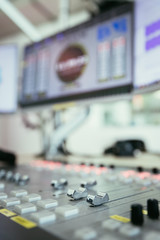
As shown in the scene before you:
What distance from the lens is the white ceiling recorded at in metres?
2.23

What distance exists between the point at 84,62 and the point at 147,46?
349 mm

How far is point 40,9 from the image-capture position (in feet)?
7.81

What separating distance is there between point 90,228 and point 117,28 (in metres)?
0.88

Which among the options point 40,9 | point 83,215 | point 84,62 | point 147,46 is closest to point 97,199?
point 83,215

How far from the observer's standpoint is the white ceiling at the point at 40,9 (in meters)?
2.23

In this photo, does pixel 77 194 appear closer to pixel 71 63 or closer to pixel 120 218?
pixel 120 218

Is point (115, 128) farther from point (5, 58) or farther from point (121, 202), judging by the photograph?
point (121, 202)

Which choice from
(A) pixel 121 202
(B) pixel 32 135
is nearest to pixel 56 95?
(A) pixel 121 202

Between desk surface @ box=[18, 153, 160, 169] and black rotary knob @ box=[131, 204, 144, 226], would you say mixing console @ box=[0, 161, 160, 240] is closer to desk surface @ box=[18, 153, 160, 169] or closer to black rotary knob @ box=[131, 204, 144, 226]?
black rotary knob @ box=[131, 204, 144, 226]

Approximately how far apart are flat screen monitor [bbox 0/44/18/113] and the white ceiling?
991 mm

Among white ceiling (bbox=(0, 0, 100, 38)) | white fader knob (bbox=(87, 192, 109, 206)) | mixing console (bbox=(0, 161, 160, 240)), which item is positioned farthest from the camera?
white ceiling (bbox=(0, 0, 100, 38))

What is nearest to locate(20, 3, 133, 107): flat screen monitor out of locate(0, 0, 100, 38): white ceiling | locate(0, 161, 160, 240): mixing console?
locate(0, 161, 160, 240): mixing console

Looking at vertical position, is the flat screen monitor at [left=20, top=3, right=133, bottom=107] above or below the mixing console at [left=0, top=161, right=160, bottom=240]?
above

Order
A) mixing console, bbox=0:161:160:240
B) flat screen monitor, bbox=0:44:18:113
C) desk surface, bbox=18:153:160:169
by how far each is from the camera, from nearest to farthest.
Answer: mixing console, bbox=0:161:160:240, desk surface, bbox=18:153:160:169, flat screen monitor, bbox=0:44:18:113
